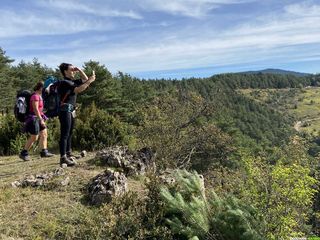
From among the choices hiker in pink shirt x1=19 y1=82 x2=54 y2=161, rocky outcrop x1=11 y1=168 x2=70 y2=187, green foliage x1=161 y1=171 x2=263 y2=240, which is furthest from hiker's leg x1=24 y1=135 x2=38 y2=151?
green foliage x1=161 y1=171 x2=263 y2=240

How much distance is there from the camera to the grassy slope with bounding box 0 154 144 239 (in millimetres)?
5969

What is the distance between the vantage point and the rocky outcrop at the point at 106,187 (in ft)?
22.3

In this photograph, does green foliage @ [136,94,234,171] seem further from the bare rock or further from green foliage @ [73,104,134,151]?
the bare rock

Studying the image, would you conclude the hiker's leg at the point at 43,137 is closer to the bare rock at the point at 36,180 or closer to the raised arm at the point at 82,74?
the raised arm at the point at 82,74

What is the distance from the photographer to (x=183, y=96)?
46.8 ft

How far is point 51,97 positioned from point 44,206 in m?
2.70

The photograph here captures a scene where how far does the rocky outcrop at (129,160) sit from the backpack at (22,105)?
68.9 inches

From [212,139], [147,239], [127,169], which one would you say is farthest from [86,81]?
[212,139]

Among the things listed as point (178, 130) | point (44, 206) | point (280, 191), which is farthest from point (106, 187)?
point (178, 130)

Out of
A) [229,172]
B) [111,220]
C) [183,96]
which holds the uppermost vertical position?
[183,96]

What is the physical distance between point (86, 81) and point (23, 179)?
7.20 ft

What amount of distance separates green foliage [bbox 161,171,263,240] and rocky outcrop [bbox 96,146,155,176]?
6.82 ft

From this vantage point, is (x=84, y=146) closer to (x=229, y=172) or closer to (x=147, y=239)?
(x=229, y=172)

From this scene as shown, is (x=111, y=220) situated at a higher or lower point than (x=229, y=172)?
higher
